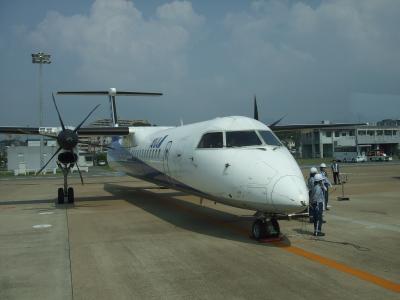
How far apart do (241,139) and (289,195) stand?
232 cm

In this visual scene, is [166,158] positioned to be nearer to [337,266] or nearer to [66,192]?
[66,192]

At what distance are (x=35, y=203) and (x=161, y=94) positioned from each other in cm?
1052

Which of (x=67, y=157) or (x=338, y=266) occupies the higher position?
(x=67, y=157)

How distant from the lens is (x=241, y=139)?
989 cm

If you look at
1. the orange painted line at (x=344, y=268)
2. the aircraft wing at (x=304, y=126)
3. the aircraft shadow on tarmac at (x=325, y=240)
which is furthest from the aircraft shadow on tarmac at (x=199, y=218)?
the aircraft wing at (x=304, y=126)

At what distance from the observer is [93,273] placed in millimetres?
7090

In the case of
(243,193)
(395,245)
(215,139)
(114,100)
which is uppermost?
(114,100)

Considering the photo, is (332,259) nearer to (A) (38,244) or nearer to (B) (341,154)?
(A) (38,244)

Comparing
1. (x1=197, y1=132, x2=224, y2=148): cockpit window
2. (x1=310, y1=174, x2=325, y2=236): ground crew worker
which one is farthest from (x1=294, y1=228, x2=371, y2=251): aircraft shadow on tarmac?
(x1=197, y1=132, x2=224, y2=148): cockpit window

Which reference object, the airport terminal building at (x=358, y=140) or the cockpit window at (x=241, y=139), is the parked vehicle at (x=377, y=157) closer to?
the airport terminal building at (x=358, y=140)

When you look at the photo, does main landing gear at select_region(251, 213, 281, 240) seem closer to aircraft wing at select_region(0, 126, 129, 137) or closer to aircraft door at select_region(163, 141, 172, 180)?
aircraft door at select_region(163, 141, 172, 180)

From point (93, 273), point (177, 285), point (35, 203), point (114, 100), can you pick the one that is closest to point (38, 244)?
point (93, 273)

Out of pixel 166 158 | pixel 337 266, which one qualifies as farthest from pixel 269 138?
pixel 166 158

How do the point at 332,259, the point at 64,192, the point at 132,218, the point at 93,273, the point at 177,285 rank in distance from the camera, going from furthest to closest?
the point at 64,192 → the point at 132,218 → the point at 332,259 → the point at 93,273 → the point at 177,285
